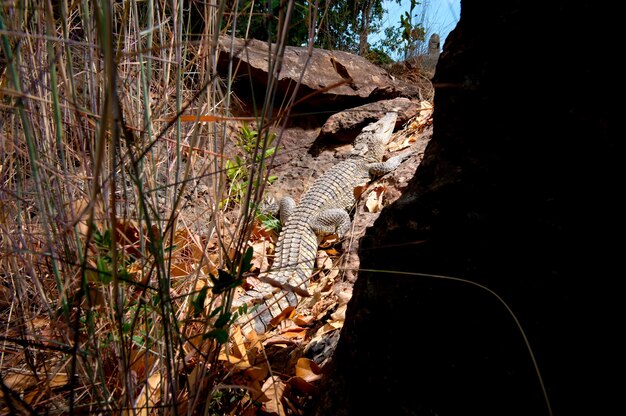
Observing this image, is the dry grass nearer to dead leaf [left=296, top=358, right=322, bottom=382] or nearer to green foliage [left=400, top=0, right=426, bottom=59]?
dead leaf [left=296, top=358, right=322, bottom=382]

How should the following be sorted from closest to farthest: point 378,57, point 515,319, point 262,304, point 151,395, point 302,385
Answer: point 515,319 → point 151,395 → point 302,385 → point 262,304 → point 378,57

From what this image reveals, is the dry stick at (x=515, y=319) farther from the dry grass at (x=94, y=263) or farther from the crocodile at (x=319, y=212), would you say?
the crocodile at (x=319, y=212)

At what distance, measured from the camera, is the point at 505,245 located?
A: 69 centimetres

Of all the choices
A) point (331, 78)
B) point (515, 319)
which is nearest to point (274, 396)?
point (515, 319)

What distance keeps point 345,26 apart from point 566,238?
18.7 ft

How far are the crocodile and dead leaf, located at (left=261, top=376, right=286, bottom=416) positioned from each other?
56 cm

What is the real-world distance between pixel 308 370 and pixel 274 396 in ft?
0.41

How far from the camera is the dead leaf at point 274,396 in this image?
108cm

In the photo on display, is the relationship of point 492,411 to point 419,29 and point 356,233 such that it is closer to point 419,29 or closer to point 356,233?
point 356,233

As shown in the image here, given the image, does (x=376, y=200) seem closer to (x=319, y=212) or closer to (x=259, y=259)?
(x=319, y=212)

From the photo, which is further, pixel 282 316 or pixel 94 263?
pixel 282 316

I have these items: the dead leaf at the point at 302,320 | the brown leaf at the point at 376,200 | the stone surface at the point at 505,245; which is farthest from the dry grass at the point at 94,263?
the brown leaf at the point at 376,200

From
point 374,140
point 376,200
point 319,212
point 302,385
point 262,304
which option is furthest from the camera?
point 374,140

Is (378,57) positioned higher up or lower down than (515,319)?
higher up
